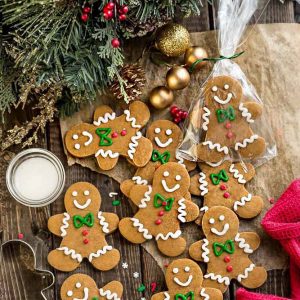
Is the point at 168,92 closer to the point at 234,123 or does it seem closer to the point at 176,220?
the point at 234,123

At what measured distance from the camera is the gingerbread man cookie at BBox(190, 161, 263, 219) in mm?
1570

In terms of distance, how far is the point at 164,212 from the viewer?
5.15ft

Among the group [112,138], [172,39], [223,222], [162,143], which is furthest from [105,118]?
[223,222]

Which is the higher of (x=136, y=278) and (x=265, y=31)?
(x=265, y=31)

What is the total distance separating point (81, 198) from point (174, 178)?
0.23 metres

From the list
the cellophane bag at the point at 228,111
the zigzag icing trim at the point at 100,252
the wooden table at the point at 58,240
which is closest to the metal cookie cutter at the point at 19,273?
the wooden table at the point at 58,240

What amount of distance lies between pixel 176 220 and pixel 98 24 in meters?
0.50

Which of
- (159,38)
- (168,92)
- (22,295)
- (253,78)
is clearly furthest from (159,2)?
(22,295)

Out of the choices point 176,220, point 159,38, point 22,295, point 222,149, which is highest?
point 159,38

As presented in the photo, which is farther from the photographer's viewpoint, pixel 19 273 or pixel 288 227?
pixel 19 273

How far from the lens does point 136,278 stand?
1581 mm

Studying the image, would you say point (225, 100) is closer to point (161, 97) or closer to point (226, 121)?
point (226, 121)

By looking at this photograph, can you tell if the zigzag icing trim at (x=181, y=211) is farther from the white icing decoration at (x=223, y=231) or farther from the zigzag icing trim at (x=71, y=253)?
the zigzag icing trim at (x=71, y=253)

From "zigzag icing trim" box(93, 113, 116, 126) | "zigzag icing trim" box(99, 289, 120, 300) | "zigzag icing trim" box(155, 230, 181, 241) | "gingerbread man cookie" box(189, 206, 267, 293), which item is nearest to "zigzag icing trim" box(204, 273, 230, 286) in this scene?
"gingerbread man cookie" box(189, 206, 267, 293)
